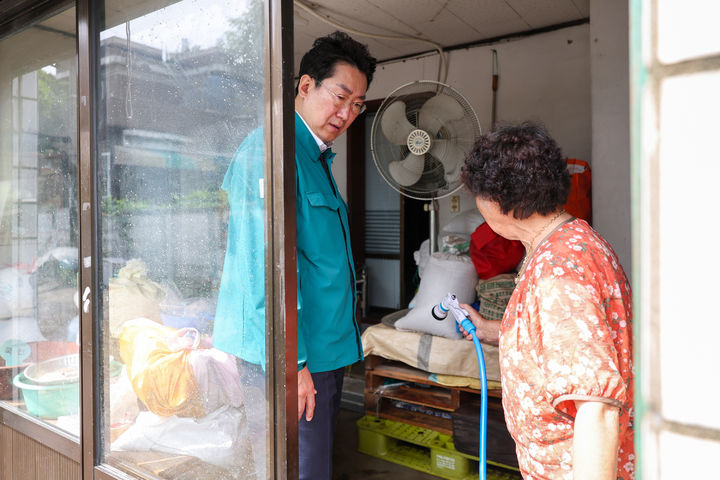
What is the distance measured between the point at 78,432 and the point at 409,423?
173 centimetres

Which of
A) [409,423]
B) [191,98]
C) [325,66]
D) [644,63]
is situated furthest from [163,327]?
[409,423]

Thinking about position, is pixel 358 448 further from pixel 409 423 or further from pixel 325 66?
pixel 325 66

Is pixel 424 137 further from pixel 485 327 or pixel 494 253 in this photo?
pixel 485 327

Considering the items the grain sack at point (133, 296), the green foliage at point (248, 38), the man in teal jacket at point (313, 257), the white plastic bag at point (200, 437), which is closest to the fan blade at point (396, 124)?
the man in teal jacket at point (313, 257)

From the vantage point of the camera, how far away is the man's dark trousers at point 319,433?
5.19 feet

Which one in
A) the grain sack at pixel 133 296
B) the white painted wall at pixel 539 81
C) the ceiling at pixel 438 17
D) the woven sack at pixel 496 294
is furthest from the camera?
the white painted wall at pixel 539 81

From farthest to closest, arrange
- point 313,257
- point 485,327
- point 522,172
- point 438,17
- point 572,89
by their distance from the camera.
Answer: point 572,89 → point 438,17 → point 485,327 → point 313,257 → point 522,172

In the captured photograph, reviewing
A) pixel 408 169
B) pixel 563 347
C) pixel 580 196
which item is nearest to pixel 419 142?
pixel 408 169

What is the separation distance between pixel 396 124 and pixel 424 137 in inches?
8.8

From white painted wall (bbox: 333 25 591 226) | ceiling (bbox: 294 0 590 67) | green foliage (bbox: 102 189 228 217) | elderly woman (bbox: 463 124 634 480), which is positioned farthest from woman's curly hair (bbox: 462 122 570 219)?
white painted wall (bbox: 333 25 591 226)

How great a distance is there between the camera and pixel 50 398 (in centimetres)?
209

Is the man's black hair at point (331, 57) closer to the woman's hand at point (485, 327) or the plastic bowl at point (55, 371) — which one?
the woman's hand at point (485, 327)

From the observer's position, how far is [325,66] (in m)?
1.71

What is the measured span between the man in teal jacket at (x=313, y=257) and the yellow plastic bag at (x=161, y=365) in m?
0.20
